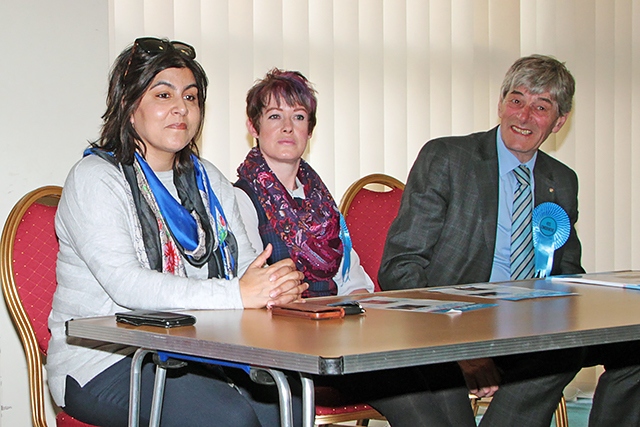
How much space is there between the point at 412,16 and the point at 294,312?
241 centimetres

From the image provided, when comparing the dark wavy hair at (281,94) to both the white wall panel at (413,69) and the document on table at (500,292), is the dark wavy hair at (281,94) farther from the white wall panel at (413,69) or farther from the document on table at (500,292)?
the document on table at (500,292)

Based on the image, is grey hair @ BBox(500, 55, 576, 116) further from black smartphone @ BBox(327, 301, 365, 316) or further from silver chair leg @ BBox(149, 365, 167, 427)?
silver chair leg @ BBox(149, 365, 167, 427)

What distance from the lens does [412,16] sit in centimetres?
365

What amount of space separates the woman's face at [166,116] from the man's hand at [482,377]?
93cm

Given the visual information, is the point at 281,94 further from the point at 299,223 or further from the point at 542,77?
the point at 542,77

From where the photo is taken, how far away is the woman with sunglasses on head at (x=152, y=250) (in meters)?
1.65

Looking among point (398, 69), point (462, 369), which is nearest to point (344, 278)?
point (462, 369)

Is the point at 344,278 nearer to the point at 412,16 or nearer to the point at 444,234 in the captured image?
the point at 444,234

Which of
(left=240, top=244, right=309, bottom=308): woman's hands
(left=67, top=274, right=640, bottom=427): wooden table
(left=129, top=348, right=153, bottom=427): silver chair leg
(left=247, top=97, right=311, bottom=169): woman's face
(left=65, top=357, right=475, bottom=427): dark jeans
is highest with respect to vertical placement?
(left=247, top=97, right=311, bottom=169): woman's face

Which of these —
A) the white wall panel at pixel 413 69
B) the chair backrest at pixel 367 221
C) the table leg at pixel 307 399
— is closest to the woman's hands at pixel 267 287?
the table leg at pixel 307 399

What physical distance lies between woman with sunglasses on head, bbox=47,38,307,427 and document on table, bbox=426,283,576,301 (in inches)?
16.1

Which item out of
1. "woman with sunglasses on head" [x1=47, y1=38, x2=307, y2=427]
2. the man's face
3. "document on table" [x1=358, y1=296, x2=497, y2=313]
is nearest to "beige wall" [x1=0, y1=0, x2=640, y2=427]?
"woman with sunglasses on head" [x1=47, y1=38, x2=307, y2=427]

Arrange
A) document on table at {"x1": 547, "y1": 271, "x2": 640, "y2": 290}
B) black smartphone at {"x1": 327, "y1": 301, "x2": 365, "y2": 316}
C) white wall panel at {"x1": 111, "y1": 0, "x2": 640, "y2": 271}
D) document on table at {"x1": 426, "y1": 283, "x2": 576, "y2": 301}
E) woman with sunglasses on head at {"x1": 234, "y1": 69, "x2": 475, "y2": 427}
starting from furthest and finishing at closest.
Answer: white wall panel at {"x1": 111, "y1": 0, "x2": 640, "y2": 271}, woman with sunglasses on head at {"x1": 234, "y1": 69, "x2": 475, "y2": 427}, document on table at {"x1": 547, "y1": 271, "x2": 640, "y2": 290}, document on table at {"x1": 426, "y1": 283, "x2": 576, "y2": 301}, black smartphone at {"x1": 327, "y1": 301, "x2": 365, "y2": 316}

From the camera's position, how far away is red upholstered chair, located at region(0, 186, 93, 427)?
192 centimetres
